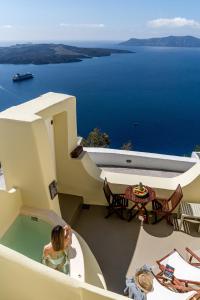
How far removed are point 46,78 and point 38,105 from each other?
136532 mm

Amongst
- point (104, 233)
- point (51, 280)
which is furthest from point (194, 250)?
point (51, 280)

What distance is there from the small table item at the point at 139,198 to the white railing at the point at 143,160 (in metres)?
2.02

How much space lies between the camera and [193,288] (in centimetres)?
548

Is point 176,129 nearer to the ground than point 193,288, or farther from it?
nearer to the ground

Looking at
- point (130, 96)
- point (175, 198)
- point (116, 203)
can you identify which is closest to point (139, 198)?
point (116, 203)

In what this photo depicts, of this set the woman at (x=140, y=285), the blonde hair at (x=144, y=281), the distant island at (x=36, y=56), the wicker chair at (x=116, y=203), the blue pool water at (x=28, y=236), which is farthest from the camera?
the distant island at (x=36, y=56)

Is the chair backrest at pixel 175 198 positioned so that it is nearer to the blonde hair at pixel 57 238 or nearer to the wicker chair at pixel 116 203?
the wicker chair at pixel 116 203

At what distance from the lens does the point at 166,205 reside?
7.71 metres

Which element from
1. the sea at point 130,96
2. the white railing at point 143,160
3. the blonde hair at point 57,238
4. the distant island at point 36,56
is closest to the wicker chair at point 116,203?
the white railing at point 143,160

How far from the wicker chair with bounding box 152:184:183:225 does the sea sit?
182ft

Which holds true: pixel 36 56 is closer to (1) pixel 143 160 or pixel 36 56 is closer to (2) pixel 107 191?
(1) pixel 143 160

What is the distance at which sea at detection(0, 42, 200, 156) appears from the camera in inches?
2832

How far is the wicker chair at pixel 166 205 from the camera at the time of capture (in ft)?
24.5

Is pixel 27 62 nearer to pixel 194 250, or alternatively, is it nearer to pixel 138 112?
pixel 138 112
